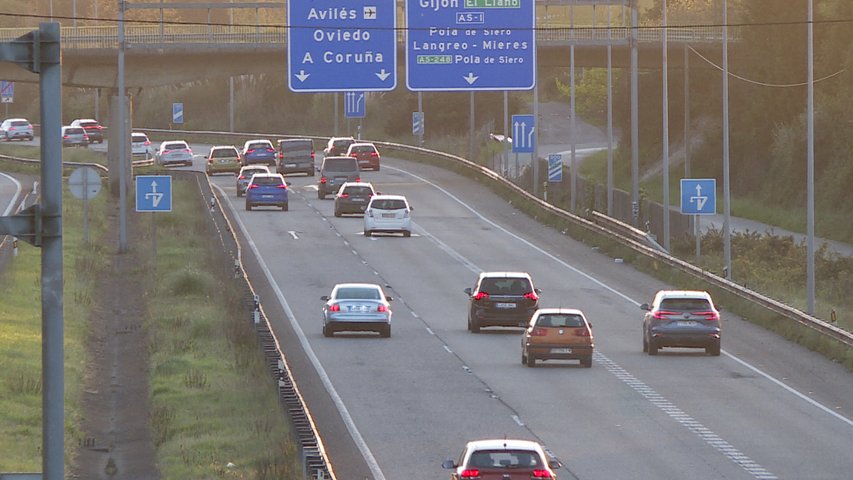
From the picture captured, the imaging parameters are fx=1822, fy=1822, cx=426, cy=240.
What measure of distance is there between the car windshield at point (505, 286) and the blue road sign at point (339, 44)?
593 inches

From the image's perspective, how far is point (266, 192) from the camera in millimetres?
73438

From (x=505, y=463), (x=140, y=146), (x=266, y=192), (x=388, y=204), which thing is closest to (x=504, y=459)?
(x=505, y=463)

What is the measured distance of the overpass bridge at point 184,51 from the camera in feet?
240

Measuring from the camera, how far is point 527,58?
58.6m

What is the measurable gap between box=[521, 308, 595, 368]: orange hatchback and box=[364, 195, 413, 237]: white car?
2770 centimetres

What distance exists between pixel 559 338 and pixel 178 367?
25.6 ft

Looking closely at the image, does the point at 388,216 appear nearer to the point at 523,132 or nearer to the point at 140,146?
the point at 523,132

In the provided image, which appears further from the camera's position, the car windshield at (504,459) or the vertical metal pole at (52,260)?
the car windshield at (504,459)

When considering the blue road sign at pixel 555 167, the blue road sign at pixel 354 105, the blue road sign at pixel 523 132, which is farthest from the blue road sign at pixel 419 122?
the blue road sign at pixel 555 167

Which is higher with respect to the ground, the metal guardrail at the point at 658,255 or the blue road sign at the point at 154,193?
the blue road sign at the point at 154,193

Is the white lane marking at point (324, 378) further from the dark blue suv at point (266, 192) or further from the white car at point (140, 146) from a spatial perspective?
the white car at point (140, 146)

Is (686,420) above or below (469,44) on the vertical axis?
below

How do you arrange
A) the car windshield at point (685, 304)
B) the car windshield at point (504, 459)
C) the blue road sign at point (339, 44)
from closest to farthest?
the car windshield at point (504, 459), the car windshield at point (685, 304), the blue road sign at point (339, 44)

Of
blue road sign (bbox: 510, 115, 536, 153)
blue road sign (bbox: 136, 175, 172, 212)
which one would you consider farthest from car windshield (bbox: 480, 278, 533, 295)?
blue road sign (bbox: 510, 115, 536, 153)
